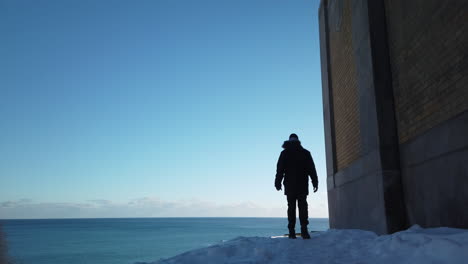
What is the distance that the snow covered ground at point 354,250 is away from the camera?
3496 millimetres

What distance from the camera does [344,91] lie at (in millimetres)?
9094

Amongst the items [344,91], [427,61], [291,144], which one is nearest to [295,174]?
[291,144]

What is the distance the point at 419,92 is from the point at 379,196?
76.4 inches

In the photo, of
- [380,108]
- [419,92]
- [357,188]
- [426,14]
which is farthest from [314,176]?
[426,14]

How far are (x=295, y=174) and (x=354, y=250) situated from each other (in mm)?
2126

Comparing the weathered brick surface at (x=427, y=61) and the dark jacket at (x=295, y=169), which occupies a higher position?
the weathered brick surface at (x=427, y=61)

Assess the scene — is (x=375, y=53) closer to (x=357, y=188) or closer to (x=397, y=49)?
(x=397, y=49)

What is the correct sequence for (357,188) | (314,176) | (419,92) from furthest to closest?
(357,188)
(314,176)
(419,92)

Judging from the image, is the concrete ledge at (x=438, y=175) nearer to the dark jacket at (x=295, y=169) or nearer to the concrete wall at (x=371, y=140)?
the concrete wall at (x=371, y=140)

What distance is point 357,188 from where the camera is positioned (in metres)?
7.66

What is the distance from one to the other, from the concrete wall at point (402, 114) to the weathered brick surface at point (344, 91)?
0.02m

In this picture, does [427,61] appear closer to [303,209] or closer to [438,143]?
[438,143]

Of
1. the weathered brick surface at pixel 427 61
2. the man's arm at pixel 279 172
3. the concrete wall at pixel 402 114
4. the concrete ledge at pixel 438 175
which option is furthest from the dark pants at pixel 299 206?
the weathered brick surface at pixel 427 61

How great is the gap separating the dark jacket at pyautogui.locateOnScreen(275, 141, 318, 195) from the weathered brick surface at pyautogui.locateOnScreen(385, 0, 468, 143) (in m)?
1.73
